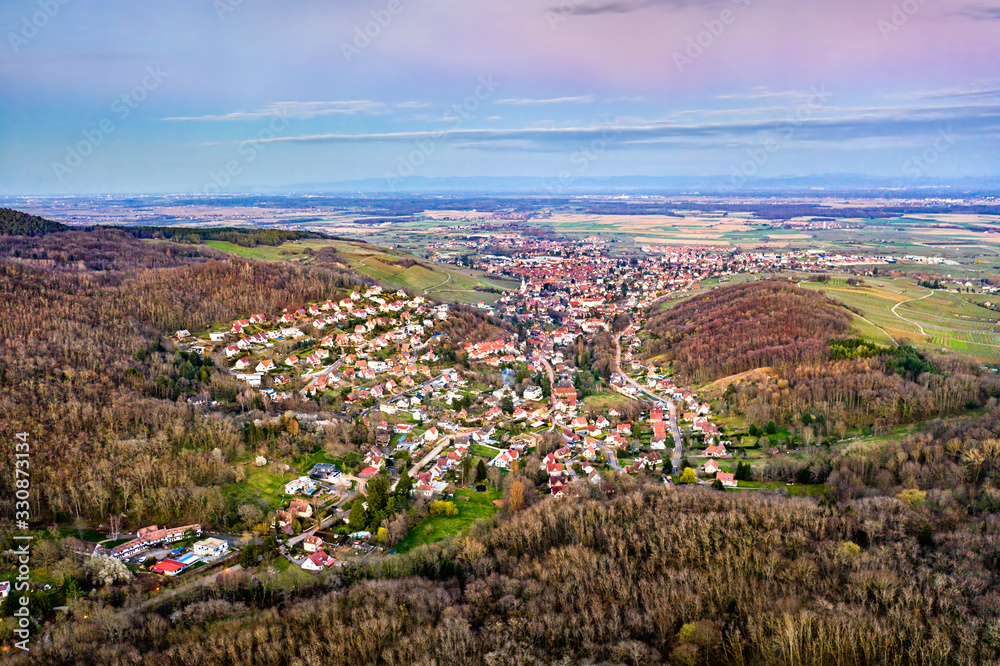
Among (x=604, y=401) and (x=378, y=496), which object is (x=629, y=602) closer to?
(x=378, y=496)

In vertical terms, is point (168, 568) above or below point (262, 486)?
below

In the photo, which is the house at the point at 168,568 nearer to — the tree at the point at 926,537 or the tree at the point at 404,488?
the tree at the point at 404,488

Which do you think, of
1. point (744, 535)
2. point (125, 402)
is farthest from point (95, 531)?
point (744, 535)

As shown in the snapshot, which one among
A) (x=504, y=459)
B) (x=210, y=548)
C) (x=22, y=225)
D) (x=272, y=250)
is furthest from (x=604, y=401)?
(x=22, y=225)

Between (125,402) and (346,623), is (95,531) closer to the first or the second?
(125,402)

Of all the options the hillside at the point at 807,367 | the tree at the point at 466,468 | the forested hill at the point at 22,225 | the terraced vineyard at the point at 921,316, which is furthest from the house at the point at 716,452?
the forested hill at the point at 22,225

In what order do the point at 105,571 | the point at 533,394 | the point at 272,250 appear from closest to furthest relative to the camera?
1. the point at 105,571
2. the point at 533,394
3. the point at 272,250
